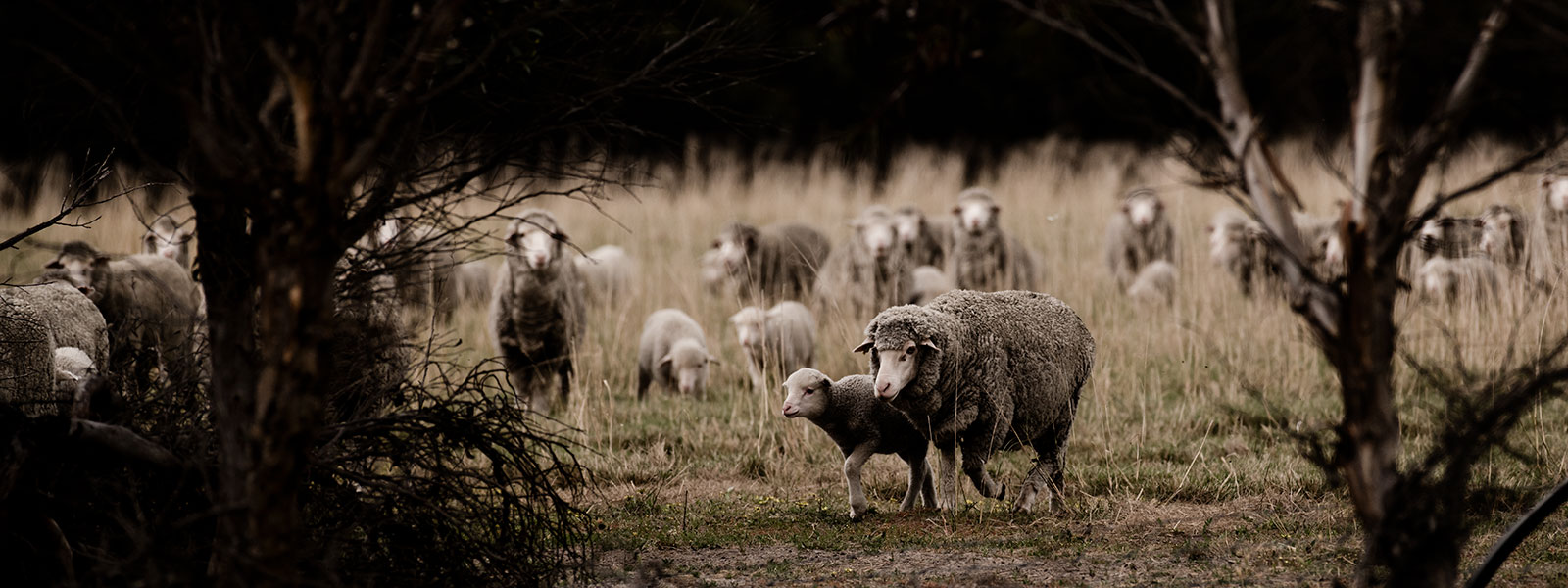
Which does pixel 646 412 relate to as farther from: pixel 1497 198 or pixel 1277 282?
pixel 1497 198

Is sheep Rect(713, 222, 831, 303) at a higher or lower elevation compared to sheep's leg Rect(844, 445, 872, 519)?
higher

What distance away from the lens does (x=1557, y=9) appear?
3.28 m

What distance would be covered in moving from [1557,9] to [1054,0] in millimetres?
1257

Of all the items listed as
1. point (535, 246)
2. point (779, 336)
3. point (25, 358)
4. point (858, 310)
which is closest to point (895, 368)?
point (25, 358)

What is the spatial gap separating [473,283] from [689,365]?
4.97 metres

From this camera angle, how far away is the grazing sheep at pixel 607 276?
13.6m

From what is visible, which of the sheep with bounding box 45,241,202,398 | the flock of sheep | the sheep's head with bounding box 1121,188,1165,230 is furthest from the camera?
the sheep's head with bounding box 1121,188,1165,230

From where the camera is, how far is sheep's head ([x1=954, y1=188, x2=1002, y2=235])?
42.6 feet

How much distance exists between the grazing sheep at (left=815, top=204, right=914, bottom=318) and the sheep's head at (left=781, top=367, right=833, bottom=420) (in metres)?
5.25

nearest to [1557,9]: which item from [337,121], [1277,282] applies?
[337,121]

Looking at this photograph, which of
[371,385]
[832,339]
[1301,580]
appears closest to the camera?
[1301,580]

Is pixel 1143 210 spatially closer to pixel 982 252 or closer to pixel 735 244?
pixel 982 252

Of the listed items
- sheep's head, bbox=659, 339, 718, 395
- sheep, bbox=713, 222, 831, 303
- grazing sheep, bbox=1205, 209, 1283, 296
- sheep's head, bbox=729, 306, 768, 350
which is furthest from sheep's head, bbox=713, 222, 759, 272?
grazing sheep, bbox=1205, 209, 1283, 296

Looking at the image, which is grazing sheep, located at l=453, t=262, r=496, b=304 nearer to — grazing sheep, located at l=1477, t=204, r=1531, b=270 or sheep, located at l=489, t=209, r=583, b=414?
sheep, located at l=489, t=209, r=583, b=414
